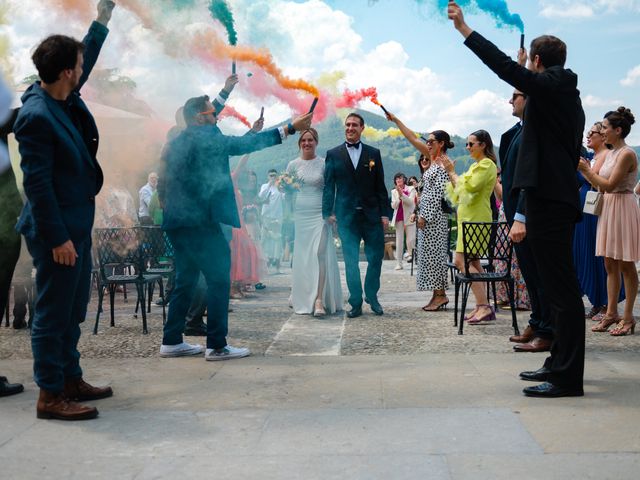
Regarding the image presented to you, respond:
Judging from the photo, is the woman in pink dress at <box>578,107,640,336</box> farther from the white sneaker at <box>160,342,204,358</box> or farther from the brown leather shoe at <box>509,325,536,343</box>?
the white sneaker at <box>160,342,204,358</box>

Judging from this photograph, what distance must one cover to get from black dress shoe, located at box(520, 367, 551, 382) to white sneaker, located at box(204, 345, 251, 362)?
7.62 feet

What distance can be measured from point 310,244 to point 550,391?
4550 millimetres

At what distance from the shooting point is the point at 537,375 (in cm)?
495

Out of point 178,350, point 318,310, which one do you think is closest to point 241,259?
point 318,310

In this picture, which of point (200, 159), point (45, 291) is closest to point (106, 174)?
point (200, 159)

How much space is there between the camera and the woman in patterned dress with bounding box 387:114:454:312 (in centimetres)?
880

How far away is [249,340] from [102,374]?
177cm

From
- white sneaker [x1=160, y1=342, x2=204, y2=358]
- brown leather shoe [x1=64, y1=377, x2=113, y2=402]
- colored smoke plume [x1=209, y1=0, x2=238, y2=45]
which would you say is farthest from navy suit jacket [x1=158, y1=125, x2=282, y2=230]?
brown leather shoe [x1=64, y1=377, x2=113, y2=402]

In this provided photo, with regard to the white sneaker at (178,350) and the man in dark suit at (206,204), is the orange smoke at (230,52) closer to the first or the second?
the man in dark suit at (206,204)

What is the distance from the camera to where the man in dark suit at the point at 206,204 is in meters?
6.04

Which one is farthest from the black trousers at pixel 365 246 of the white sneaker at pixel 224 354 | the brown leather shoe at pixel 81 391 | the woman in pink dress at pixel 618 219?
the brown leather shoe at pixel 81 391

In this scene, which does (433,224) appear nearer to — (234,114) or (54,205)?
(234,114)

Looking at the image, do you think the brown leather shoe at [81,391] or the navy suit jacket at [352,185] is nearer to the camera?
the brown leather shoe at [81,391]

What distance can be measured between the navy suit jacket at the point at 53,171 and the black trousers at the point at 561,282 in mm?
2817
